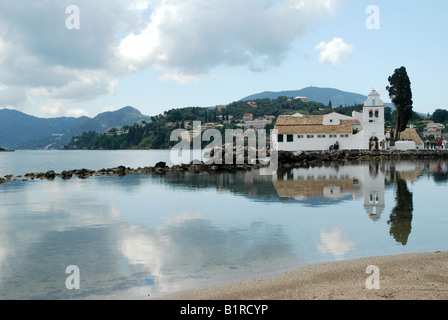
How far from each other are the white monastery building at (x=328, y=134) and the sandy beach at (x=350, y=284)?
5195 centimetres

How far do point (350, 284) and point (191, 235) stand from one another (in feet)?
22.7

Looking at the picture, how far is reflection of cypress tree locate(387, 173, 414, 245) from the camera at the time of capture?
42.0 feet

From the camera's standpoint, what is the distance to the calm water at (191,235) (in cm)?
905

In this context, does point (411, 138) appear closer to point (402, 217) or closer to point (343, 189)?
point (343, 189)

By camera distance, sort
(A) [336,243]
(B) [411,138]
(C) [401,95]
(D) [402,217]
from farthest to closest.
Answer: (B) [411,138], (C) [401,95], (D) [402,217], (A) [336,243]

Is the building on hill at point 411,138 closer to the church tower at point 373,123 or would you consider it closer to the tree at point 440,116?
the church tower at point 373,123

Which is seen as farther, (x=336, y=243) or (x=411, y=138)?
(x=411, y=138)

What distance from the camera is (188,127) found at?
17500cm

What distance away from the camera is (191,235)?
1355 cm

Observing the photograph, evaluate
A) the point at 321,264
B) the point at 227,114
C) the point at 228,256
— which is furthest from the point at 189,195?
the point at 227,114

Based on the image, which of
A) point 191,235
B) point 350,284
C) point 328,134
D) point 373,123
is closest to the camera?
point 350,284

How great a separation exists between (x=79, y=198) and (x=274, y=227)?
564 inches

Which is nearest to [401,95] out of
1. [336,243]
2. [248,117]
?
[336,243]

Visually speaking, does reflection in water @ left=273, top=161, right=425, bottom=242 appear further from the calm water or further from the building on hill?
the building on hill
